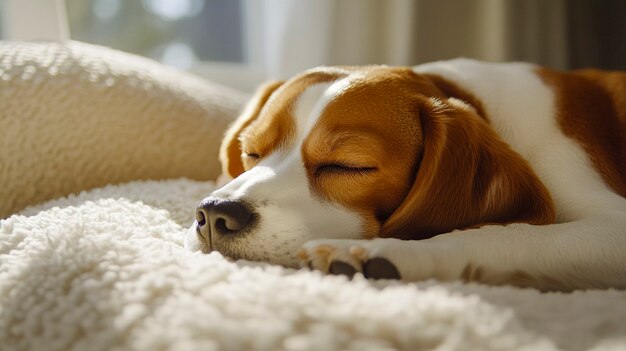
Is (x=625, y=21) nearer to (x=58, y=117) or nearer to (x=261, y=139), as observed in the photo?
(x=261, y=139)

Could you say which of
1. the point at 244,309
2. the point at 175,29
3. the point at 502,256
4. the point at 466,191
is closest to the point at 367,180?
the point at 466,191

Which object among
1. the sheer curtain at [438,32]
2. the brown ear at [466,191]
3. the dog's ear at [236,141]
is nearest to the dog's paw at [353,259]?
the brown ear at [466,191]

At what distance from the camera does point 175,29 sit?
115 inches

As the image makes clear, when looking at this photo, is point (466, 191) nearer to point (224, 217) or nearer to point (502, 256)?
point (502, 256)

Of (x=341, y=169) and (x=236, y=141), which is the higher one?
(x=341, y=169)

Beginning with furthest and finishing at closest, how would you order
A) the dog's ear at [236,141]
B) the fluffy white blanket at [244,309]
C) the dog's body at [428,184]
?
the dog's ear at [236,141] → the dog's body at [428,184] → the fluffy white blanket at [244,309]

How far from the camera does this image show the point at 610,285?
964 mm

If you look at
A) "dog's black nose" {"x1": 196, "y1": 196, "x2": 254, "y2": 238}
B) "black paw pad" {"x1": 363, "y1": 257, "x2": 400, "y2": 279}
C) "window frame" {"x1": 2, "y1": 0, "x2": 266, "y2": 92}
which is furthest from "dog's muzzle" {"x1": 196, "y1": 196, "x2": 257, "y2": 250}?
"window frame" {"x1": 2, "y1": 0, "x2": 266, "y2": 92}

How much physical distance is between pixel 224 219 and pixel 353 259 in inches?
10.4

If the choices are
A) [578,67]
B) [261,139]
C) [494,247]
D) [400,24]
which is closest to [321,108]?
[261,139]

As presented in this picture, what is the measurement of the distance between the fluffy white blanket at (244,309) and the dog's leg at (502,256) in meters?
0.07

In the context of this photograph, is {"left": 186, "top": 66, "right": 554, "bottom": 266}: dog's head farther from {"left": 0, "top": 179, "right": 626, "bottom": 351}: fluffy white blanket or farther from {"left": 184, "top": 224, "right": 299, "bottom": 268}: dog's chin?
{"left": 0, "top": 179, "right": 626, "bottom": 351}: fluffy white blanket

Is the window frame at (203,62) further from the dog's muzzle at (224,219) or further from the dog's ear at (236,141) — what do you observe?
the dog's muzzle at (224,219)

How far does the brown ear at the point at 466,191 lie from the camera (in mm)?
1038
